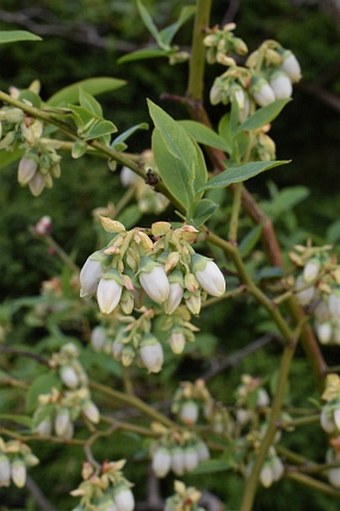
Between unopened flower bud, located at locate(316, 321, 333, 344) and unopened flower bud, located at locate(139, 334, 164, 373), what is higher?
unopened flower bud, located at locate(139, 334, 164, 373)

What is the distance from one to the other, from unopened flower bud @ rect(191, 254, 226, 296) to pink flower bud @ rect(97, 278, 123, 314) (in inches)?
2.6

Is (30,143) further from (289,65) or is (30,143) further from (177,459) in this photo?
(177,459)

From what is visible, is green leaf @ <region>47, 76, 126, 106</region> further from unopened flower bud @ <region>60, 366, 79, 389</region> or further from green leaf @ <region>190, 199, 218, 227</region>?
unopened flower bud @ <region>60, 366, 79, 389</region>

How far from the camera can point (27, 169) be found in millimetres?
748

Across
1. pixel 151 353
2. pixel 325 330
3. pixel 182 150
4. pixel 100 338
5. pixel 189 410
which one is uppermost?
pixel 182 150

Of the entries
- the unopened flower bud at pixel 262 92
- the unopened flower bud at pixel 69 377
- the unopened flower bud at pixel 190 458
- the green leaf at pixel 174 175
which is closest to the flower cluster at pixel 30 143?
the green leaf at pixel 174 175

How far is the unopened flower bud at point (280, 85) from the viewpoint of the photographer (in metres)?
0.88

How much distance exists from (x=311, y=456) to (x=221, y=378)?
266 millimetres

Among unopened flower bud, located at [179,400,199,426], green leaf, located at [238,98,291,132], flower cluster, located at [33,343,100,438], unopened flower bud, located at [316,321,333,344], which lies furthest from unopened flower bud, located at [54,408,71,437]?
green leaf, located at [238,98,291,132]

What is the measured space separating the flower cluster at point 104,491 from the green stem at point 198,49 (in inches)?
16.1

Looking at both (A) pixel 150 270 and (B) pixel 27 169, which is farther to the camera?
(B) pixel 27 169

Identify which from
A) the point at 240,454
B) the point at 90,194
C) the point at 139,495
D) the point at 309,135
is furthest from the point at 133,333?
the point at 309,135

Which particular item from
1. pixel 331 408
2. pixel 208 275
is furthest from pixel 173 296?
pixel 331 408

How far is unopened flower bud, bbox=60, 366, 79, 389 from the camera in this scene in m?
1.03
